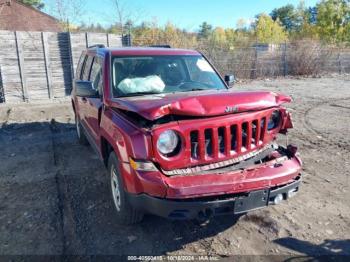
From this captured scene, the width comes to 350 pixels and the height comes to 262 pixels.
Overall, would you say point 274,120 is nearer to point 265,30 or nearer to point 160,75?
point 160,75

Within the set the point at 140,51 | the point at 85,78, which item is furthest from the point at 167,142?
the point at 85,78

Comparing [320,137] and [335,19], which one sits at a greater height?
[335,19]

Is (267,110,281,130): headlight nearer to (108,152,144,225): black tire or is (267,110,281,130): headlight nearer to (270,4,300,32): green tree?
(108,152,144,225): black tire

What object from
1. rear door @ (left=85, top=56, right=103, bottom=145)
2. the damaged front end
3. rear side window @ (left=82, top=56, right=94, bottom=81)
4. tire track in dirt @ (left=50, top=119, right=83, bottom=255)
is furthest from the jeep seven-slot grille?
rear side window @ (left=82, top=56, right=94, bottom=81)

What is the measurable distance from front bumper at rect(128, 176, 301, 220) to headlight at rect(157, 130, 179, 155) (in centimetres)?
43

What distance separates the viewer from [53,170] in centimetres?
504

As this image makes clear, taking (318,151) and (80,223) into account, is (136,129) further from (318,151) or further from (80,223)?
(318,151)

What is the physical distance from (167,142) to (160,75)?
5.26 ft

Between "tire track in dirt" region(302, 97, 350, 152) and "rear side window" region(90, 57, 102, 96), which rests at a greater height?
"rear side window" region(90, 57, 102, 96)

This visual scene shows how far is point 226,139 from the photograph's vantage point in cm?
300

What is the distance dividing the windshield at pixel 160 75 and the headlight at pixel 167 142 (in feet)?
3.86

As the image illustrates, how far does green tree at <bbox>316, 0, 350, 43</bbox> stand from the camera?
37625 millimetres

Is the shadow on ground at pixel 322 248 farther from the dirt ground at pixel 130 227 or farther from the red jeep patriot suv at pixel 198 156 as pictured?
the red jeep patriot suv at pixel 198 156

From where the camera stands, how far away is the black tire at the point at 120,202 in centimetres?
319
